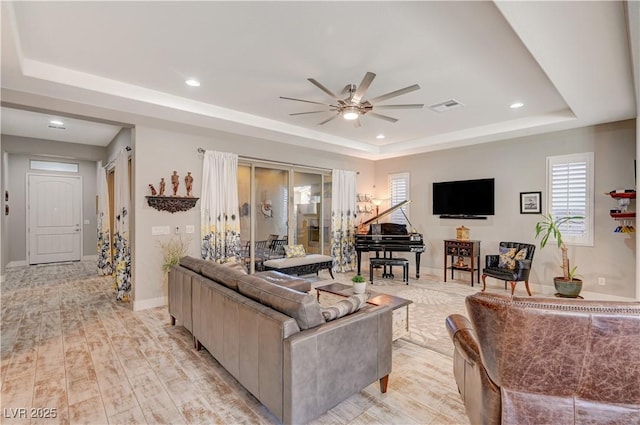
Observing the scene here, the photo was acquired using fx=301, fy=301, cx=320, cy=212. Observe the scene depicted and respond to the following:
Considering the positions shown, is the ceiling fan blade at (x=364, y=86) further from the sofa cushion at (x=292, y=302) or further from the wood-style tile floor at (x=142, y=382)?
the wood-style tile floor at (x=142, y=382)

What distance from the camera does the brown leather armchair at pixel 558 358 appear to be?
1.22m

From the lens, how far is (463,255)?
5777 millimetres

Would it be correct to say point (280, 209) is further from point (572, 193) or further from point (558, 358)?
point (558, 358)

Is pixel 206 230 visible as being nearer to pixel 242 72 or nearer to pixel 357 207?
pixel 242 72

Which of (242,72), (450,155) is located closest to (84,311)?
(242,72)

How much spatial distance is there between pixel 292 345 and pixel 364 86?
2.40 m

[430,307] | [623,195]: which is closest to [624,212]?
[623,195]

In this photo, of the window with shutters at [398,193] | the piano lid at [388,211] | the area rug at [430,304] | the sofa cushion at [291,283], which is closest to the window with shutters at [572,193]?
the area rug at [430,304]

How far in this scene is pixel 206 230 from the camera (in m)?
5.00

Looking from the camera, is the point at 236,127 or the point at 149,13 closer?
the point at 149,13

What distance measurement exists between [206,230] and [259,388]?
3458 mm

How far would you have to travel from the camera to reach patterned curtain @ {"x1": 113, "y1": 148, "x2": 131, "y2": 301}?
468 cm

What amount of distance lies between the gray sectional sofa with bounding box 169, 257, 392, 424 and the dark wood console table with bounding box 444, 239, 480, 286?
4.08m

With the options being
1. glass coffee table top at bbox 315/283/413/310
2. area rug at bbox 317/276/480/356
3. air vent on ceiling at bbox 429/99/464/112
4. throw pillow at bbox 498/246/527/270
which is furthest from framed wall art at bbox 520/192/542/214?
glass coffee table top at bbox 315/283/413/310
